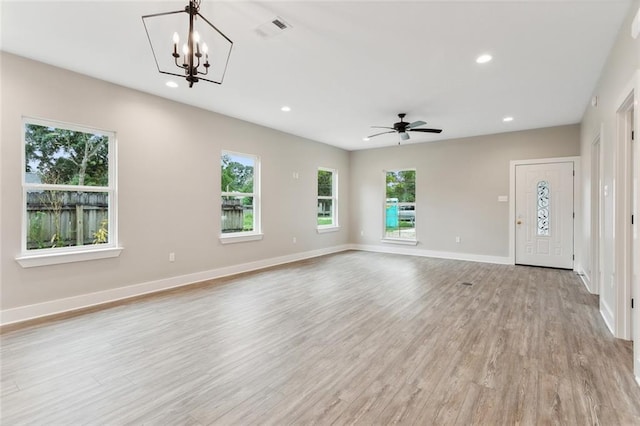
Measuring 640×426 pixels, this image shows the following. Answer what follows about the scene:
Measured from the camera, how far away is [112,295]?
156 inches

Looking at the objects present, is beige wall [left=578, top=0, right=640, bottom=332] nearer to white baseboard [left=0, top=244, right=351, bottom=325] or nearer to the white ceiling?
the white ceiling

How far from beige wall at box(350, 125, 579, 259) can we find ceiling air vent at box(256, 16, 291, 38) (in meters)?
5.51

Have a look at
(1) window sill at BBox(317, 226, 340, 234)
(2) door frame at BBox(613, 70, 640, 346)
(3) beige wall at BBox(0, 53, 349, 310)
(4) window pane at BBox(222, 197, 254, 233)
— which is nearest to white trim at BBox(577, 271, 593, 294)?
(2) door frame at BBox(613, 70, 640, 346)

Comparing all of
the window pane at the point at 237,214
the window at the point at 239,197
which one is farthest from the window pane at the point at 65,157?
the window pane at the point at 237,214

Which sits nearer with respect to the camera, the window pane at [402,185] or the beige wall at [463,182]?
the beige wall at [463,182]

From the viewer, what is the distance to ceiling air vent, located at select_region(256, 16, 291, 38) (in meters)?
2.63

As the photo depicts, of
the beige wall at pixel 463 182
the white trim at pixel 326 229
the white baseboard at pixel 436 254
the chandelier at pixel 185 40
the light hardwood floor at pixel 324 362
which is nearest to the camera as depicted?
the light hardwood floor at pixel 324 362

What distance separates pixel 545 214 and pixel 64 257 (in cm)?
788

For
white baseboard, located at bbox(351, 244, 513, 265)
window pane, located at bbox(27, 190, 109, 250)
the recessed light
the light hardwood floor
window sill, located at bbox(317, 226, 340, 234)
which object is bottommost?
the light hardwood floor

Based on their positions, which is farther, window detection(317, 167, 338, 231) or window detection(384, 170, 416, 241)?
window detection(317, 167, 338, 231)

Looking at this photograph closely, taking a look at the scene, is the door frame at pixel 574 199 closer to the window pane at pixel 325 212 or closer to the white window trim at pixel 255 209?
the window pane at pixel 325 212

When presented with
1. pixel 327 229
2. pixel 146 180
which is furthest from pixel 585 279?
pixel 146 180

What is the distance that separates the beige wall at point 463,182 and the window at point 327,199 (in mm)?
960

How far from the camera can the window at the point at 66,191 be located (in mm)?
3418
